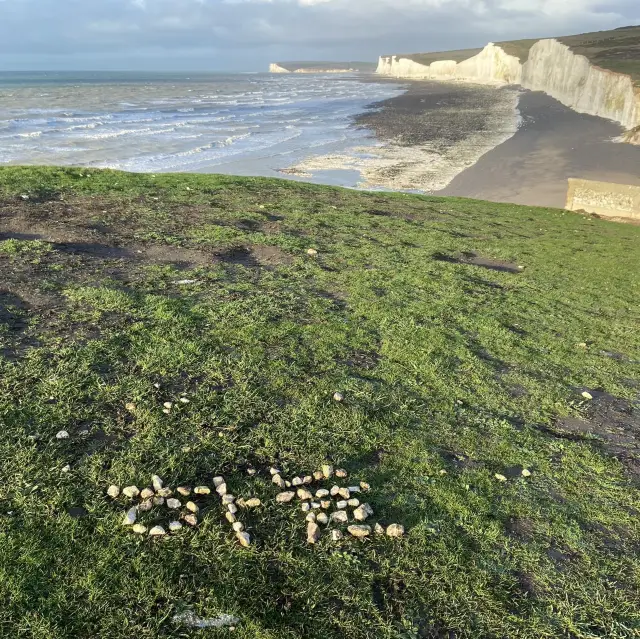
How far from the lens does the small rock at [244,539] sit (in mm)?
3520

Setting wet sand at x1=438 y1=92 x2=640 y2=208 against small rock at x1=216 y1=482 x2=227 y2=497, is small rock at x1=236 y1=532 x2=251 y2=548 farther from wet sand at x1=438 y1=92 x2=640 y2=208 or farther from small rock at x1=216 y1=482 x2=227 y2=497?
wet sand at x1=438 y1=92 x2=640 y2=208

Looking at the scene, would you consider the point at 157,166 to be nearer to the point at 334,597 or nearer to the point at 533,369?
the point at 533,369

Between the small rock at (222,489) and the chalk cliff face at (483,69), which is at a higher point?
the chalk cliff face at (483,69)

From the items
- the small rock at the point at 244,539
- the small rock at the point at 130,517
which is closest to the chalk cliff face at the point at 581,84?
the small rock at the point at 244,539

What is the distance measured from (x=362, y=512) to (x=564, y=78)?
90367 millimetres

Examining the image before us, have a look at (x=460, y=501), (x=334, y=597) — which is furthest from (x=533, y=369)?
(x=334, y=597)

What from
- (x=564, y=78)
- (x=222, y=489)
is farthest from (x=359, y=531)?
(x=564, y=78)

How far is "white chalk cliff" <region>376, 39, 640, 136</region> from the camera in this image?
5100cm

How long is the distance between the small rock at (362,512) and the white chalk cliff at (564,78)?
145ft

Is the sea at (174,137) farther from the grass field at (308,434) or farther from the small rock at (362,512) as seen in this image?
the small rock at (362,512)

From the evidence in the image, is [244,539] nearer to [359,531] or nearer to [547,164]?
[359,531]

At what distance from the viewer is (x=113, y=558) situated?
329cm

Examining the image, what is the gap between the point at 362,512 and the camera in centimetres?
388

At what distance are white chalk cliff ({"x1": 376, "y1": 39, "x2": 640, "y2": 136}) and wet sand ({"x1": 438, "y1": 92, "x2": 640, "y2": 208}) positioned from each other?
11.6 feet
